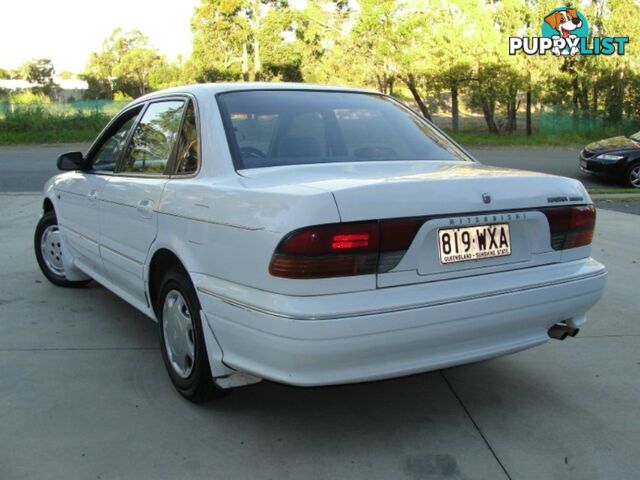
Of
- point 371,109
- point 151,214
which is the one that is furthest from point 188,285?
point 371,109

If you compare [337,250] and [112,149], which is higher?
[112,149]

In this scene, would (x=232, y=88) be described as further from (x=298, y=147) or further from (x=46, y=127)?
(x=46, y=127)

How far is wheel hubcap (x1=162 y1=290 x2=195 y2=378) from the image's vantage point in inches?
128

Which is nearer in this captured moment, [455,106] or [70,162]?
[70,162]

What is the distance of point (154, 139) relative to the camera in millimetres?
3898

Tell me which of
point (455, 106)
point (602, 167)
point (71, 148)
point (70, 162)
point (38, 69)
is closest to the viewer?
point (70, 162)

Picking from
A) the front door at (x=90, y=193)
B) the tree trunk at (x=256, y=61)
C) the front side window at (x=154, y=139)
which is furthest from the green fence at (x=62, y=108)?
the front side window at (x=154, y=139)

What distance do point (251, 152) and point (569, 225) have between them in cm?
155

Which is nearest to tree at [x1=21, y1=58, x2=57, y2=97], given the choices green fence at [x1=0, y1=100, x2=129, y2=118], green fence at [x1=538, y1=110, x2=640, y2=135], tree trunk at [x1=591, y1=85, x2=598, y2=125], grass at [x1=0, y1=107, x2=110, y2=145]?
green fence at [x1=0, y1=100, x2=129, y2=118]

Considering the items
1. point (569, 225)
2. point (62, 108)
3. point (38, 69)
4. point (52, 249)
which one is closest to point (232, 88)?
point (569, 225)

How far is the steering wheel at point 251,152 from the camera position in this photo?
10.5 ft

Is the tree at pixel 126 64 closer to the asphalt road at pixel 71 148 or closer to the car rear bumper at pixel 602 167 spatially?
the asphalt road at pixel 71 148

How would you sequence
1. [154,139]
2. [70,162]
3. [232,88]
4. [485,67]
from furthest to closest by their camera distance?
[485,67] → [70,162] → [154,139] → [232,88]

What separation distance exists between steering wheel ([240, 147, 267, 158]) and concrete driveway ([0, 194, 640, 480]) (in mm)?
1246
